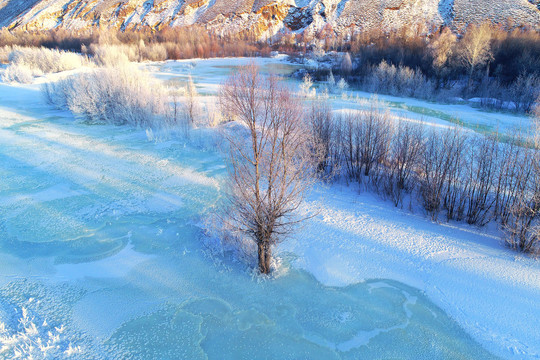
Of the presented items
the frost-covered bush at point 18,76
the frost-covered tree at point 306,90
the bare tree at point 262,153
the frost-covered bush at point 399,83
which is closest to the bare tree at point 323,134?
the bare tree at point 262,153

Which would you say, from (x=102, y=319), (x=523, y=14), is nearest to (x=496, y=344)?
(x=102, y=319)

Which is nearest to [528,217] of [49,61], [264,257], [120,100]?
[264,257]

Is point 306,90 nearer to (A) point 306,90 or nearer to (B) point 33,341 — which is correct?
(A) point 306,90

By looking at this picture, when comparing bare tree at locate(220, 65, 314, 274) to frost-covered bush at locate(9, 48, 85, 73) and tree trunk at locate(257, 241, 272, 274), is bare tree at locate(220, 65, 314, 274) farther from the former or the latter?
frost-covered bush at locate(9, 48, 85, 73)

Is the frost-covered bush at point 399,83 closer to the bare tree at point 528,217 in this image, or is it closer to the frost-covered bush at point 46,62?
the bare tree at point 528,217

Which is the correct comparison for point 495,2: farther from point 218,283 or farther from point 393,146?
Result: point 218,283
